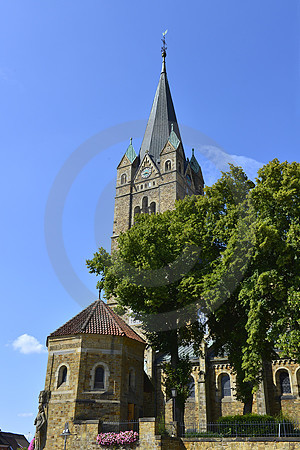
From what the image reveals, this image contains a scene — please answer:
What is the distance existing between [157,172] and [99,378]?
3557cm

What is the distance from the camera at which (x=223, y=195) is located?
2552cm

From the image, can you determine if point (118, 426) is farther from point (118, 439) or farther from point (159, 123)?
point (159, 123)

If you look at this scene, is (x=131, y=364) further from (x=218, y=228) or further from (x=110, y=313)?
(x=218, y=228)

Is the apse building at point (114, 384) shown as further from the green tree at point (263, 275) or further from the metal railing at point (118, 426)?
the green tree at point (263, 275)

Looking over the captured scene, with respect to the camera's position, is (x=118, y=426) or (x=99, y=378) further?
(x=99, y=378)

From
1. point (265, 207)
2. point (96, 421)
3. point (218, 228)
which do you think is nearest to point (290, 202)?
point (265, 207)

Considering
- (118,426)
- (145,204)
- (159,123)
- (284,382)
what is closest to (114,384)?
(118,426)

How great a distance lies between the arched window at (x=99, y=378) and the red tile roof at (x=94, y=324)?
2.09 meters

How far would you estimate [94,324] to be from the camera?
25.8 m

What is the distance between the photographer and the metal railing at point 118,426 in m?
21.8

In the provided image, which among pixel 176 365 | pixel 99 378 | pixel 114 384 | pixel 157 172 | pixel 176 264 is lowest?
pixel 114 384

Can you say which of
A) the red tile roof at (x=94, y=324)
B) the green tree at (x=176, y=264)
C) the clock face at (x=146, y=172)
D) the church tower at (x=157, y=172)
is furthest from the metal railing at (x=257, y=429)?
the clock face at (x=146, y=172)

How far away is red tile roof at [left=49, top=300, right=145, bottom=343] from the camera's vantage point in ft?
82.6

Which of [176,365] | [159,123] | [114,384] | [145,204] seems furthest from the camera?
[159,123]
